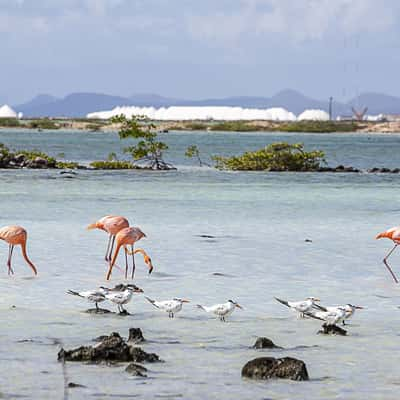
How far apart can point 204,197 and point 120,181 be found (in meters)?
7.25

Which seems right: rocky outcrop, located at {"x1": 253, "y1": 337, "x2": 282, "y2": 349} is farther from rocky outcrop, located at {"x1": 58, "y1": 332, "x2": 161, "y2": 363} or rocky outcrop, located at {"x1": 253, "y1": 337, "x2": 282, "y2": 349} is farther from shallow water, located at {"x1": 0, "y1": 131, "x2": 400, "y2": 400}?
→ rocky outcrop, located at {"x1": 58, "y1": 332, "x2": 161, "y2": 363}

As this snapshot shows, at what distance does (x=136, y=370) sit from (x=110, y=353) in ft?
1.37

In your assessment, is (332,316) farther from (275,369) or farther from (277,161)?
(277,161)

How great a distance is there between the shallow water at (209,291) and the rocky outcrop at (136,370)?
8cm

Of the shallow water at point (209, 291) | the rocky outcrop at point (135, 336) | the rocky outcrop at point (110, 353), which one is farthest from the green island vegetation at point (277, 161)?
the rocky outcrop at point (110, 353)

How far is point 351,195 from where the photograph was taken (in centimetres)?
3456

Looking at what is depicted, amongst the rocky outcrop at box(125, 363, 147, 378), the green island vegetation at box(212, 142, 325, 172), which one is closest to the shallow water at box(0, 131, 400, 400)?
the rocky outcrop at box(125, 363, 147, 378)

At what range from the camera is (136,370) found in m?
9.76

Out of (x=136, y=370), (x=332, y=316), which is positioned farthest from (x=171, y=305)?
(x=136, y=370)

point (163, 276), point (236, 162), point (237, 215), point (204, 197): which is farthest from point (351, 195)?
point (163, 276)

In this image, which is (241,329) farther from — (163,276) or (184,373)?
(163,276)

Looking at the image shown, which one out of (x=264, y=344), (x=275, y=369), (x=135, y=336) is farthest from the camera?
(x=135, y=336)

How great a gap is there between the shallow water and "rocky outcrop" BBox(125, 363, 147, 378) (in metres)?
0.08

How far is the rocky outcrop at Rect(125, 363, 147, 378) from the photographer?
9.73 m
